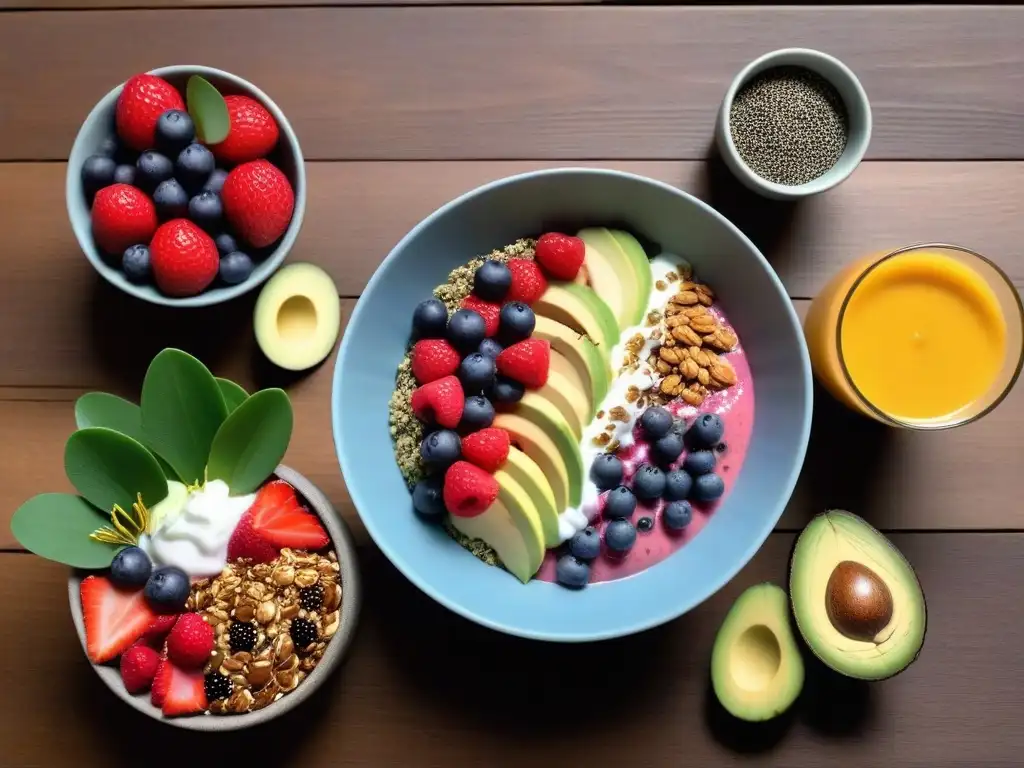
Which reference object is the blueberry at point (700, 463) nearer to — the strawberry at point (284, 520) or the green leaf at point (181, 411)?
the strawberry at point (284, 520)

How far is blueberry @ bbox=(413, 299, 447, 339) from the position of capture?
1094 mm

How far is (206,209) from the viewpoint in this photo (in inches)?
42.8

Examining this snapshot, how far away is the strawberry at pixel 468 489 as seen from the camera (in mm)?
1012

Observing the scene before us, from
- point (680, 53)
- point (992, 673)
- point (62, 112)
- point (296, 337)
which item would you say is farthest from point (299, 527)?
point (992, 673)

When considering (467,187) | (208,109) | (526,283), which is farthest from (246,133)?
(526,283)

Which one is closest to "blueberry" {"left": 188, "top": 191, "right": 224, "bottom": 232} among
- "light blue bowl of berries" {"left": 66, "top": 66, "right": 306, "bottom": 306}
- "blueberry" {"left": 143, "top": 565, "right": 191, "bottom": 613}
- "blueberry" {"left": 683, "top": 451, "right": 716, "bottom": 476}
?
"light blue bowl of berries" {"left": 66, "top": 66, "right": 306, "bottom": 306}

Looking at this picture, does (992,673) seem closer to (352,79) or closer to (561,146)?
(561,146)

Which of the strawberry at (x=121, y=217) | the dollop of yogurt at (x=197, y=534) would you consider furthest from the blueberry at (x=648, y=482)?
the strawberry at (x=121, y=217)

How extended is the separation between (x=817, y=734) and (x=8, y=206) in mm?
1418

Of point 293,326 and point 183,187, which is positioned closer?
point 183,187

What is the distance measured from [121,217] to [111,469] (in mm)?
323

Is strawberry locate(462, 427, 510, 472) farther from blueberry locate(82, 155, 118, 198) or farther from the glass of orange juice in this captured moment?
blueberry locate(82, 155, 118, 198)

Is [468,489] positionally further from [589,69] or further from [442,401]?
[589,69]

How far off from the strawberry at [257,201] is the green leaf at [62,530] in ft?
1.32
